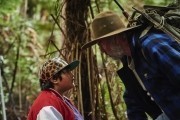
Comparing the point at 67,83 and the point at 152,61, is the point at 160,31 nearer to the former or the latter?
the point at 152,61

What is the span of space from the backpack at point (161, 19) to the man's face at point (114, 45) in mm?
156

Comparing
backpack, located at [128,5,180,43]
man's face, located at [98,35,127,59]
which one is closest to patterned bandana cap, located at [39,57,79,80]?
man's face, located at [98,35,127,59]

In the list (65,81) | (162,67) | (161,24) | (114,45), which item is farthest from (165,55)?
(65,81)

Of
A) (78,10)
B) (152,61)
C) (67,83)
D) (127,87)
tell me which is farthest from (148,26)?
(78,10)

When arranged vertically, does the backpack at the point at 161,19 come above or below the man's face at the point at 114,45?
above

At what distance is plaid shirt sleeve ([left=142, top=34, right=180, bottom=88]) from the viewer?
2.51m

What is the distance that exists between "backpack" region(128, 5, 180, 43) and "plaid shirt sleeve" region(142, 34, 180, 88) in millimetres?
56

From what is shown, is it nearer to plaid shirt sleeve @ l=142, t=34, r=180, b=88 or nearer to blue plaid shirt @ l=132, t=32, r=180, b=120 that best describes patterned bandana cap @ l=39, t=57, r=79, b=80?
blue plaid shirt @ l=132, t=32, r=180, b=120

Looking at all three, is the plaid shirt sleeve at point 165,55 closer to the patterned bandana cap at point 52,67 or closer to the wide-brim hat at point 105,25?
the wide-brim hat at point 105,25

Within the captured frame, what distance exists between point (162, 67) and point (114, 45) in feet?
1.46

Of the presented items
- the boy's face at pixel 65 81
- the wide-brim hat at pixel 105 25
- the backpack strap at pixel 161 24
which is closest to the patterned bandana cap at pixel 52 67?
the boy's face at pixel 65 81

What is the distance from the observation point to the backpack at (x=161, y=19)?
262cm

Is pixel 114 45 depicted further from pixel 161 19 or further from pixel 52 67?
pixel 52 67

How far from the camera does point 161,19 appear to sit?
2.66 meters
